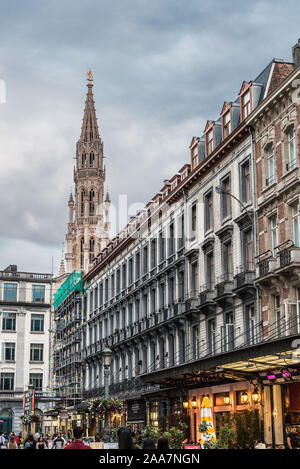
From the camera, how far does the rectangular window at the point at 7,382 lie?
95.9m

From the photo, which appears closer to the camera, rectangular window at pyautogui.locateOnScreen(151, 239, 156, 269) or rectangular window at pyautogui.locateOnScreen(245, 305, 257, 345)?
rectangular window at pyautogui.locateOnScreen(245, 305, 257, 345)

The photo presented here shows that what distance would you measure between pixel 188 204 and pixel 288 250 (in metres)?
16.2

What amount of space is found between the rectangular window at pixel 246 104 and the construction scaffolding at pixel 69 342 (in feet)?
141

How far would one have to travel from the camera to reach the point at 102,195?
169m

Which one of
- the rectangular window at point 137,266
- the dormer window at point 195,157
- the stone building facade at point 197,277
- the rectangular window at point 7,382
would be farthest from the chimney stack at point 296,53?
the rectangular window at point 7,382

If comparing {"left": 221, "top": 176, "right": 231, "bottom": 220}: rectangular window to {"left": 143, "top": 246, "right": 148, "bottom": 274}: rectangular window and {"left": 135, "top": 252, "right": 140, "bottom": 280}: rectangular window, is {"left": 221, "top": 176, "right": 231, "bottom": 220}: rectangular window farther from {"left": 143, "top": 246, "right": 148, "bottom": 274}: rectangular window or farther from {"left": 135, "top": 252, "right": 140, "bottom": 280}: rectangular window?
{"left": 135, "top": 252, "right": 140, "bottom": 280}: rectangular window

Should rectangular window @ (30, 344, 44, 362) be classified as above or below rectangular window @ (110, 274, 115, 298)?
below

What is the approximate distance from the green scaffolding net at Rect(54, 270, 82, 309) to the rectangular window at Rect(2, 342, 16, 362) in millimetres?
8276

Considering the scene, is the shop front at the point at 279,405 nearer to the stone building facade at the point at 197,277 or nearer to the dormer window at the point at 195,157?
the stone building facade at the point at 197,277

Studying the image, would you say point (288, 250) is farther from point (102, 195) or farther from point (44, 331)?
point (102, 195)

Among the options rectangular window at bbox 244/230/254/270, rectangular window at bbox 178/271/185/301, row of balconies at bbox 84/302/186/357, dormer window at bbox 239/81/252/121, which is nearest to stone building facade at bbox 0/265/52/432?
row of balconies at bbox 84/302/186/357

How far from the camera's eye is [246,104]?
127ft

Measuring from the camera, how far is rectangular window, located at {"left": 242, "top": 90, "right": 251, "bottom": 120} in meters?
38.4

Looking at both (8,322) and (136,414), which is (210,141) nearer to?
(136,414)
